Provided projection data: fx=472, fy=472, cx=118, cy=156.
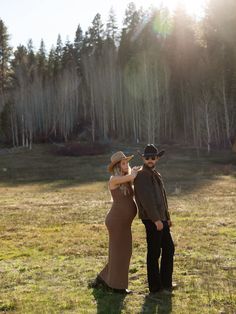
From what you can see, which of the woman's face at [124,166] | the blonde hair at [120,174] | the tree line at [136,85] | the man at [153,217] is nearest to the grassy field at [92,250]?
the man at [153,217]

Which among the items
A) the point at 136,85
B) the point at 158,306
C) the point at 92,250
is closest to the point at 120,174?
the point at 158,306

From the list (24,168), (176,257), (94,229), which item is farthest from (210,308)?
(24,168)

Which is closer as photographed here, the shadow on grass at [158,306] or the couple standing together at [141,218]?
the shadow on grass at [158,306]

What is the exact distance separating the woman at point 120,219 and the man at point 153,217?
191mm

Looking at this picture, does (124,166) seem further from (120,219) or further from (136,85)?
(136,85)

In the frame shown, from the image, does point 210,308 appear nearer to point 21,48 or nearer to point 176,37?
point 176,37

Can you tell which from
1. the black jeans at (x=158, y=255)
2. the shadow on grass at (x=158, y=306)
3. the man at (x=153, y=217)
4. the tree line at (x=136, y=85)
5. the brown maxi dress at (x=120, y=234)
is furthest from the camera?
the tree line at (x=136, y=85)

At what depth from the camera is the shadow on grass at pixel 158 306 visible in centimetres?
730

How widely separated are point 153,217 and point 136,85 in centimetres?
5912

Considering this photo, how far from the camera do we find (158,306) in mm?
7516

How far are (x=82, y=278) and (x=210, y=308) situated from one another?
305 centimetres

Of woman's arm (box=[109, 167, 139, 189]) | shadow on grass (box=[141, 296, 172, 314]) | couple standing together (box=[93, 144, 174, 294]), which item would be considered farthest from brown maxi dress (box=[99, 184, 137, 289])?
shadow on grass (box=[141, 296, 172, 314])

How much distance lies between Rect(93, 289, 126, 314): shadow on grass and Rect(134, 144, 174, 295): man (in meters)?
0.63

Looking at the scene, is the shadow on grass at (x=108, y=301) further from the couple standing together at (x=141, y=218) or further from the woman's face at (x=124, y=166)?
the woman's face at (x=124, y=166)
